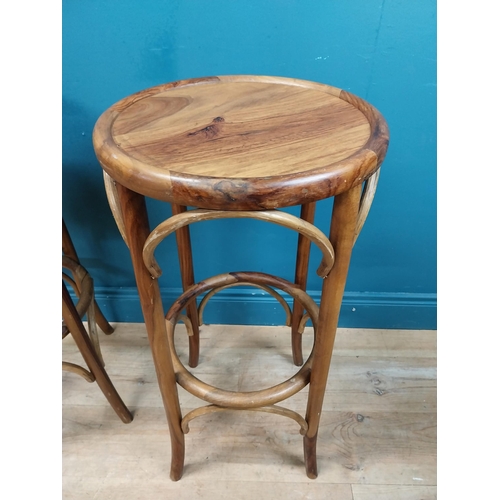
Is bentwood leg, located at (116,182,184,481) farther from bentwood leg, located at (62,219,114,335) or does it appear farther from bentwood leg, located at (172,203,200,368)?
bentwood leg, located at (62,219,114,335)

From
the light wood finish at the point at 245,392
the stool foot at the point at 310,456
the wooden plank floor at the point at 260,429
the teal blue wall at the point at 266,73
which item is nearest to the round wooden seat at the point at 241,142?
the teal blue wall at the point at 266,73

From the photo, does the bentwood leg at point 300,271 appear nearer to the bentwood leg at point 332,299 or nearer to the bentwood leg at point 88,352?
the bentwood leg at point 332,299

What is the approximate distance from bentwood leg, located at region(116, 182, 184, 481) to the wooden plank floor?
108mm

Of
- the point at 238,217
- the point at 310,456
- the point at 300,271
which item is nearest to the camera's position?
the point at 238,217

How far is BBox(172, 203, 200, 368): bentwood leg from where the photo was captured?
977mm

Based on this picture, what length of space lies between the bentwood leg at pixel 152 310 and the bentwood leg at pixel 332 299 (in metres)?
0.28

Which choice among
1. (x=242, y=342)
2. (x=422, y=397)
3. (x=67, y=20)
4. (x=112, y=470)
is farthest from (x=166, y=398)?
(x=67, y=20)

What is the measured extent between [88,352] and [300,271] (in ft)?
1.77

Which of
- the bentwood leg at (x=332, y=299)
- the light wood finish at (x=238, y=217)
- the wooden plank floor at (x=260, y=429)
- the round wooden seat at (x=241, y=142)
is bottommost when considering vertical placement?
the wooden plank floor at (x=260, y=429)

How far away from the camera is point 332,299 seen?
0.69 metres

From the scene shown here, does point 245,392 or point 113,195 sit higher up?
point 113,195

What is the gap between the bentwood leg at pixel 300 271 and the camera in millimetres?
931

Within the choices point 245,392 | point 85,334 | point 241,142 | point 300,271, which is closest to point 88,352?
point 85,334

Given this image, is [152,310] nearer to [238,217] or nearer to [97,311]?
[238,217]
